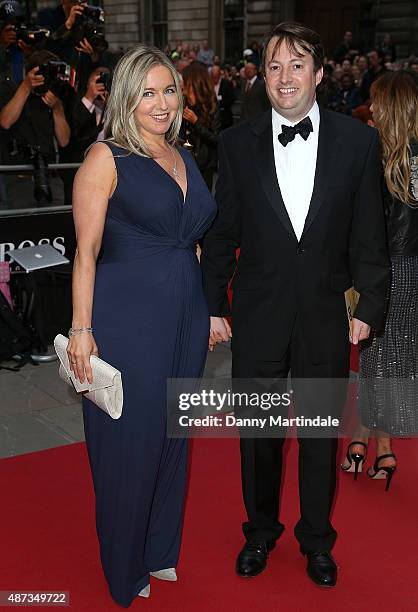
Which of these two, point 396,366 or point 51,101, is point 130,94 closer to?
point 396,366

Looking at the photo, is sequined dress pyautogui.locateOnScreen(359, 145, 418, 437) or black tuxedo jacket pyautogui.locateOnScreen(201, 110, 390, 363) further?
sequined dress pyautogui.locateOnScreen(359, 145, 418, 437)

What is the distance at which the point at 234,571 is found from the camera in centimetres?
323

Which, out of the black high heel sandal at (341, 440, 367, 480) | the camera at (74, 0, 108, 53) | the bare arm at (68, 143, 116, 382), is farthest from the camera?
the camera at (74, 0, 108, 53)

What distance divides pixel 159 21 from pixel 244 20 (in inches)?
255

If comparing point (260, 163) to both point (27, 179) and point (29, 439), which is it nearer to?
point (29, 439)

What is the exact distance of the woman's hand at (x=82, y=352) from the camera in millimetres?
2787

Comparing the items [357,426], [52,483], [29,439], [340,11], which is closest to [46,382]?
[29,439]

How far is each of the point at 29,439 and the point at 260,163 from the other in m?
2.40

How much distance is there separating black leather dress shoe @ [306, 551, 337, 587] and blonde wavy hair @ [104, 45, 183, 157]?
1.75 meters

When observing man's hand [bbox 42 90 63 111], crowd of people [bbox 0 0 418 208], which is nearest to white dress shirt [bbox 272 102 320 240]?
crowd of people [bbox 0 0 418 208]

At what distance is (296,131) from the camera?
9.45 feet

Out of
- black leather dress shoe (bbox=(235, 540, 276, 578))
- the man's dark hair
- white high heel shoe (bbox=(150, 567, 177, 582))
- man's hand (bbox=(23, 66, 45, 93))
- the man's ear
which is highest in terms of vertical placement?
the man's dark hair

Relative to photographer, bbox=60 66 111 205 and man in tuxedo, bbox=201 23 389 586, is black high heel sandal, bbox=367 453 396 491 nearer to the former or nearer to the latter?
man in tuxedo, bbox=201 23 389 586

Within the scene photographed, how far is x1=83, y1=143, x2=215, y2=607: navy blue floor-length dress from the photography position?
2.80 meters
